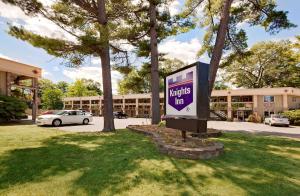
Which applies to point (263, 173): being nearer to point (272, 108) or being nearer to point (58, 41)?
point (58, 41)

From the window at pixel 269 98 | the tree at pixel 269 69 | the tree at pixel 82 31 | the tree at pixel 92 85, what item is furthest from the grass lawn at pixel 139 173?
the tree at pixel 92 85

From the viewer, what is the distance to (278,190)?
171 inches

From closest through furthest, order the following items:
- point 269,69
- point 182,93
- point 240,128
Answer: point 182,93 < point 240,128 < point 269,69

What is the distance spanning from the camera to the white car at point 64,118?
18.5 m

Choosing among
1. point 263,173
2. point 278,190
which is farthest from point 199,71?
point 278,190

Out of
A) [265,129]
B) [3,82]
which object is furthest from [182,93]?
[3,82]

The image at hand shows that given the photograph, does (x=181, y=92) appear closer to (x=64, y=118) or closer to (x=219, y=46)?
(x=219, y=46)

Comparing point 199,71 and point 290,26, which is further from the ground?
point 290,26

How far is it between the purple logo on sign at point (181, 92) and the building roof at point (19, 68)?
16145 millimetres

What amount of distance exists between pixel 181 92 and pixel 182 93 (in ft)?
0.29

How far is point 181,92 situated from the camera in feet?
25.4

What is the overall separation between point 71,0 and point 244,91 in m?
32.4

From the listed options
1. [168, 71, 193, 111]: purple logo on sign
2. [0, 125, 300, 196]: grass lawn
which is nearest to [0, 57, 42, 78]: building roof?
[0, 125, 300, 196]: grass lawn

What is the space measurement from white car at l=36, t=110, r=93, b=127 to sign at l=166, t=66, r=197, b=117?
13070 millimetres
